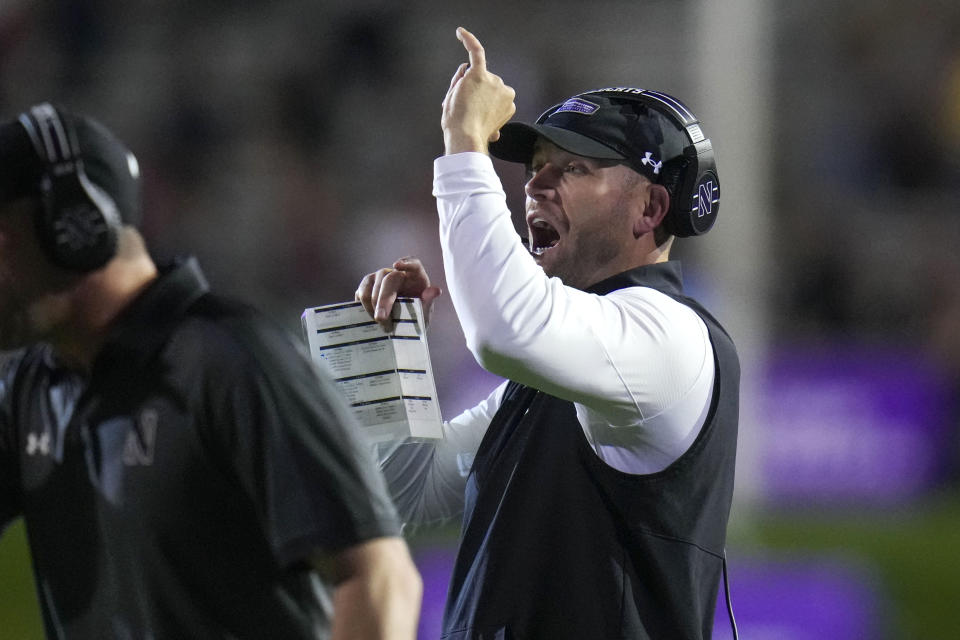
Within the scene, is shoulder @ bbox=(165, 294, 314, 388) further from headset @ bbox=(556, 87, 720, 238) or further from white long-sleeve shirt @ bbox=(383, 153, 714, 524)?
headset @ bbox=(556, 87, 720, 238)

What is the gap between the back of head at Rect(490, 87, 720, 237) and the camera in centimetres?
292

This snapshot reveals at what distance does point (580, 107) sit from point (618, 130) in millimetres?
105

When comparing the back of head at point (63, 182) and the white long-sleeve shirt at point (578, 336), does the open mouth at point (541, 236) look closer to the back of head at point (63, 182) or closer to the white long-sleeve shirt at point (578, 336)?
the white long-sleeve shirt at point (578, 336)

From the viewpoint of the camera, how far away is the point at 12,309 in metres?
1.85

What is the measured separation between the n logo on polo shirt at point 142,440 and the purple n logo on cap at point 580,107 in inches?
56.5

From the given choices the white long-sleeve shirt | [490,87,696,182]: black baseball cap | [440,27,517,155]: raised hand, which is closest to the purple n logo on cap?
[490,87,696,182]: black baseball cap

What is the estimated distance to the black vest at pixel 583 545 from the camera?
2561 mm

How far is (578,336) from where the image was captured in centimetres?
251

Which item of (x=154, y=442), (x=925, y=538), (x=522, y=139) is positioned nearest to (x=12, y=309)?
(x=154, y=442)

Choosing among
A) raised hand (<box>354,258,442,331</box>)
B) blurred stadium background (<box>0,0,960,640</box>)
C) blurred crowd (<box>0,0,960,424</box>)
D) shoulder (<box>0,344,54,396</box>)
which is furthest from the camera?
blurred crowd (<box>0,0,960,424</box>)

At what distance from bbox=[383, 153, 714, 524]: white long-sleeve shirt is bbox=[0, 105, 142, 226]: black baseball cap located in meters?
0.79

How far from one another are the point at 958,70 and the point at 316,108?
4058 millimetres

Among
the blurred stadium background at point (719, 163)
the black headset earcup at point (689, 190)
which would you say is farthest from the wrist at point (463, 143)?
the blurred stadium background at point (719, 163)

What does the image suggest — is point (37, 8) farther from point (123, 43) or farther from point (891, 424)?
point (891, 424)
